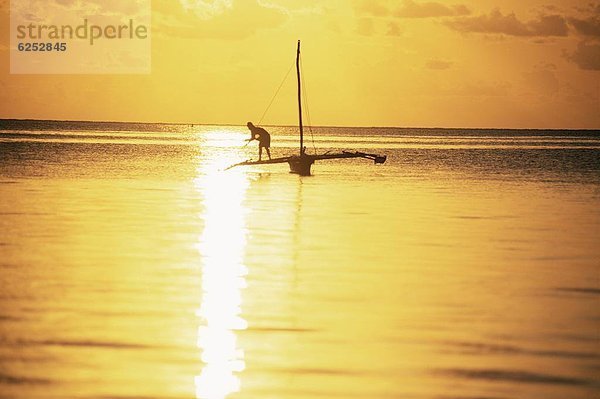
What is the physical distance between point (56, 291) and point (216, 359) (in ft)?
14.2

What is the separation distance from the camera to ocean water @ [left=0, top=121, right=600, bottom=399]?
385 inches

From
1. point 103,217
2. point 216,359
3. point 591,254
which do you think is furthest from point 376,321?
point 103,217

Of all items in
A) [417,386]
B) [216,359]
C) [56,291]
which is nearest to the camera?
[417,386]

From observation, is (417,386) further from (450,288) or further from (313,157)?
(313,157)

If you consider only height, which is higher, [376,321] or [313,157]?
[313,157]

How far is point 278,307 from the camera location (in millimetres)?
13273

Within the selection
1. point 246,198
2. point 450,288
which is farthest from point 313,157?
point 450,288

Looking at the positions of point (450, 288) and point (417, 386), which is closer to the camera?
point (417, 386)

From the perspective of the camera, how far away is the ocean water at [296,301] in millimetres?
9773

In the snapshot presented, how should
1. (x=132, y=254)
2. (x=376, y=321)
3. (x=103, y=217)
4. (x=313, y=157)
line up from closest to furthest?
(x=376, y=321), (x=132, y=254), (x=103, y=217), (x=313, y=157)

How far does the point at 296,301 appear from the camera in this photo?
13.7m

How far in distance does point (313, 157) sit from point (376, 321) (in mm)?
33479

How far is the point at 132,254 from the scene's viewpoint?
58.6 ft

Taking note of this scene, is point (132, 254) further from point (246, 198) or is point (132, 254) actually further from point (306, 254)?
point (246, 198)
